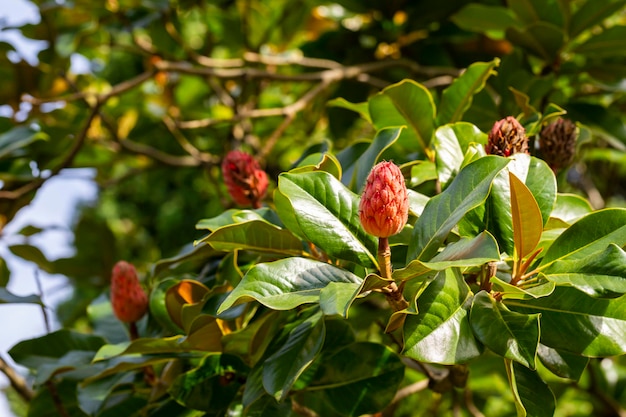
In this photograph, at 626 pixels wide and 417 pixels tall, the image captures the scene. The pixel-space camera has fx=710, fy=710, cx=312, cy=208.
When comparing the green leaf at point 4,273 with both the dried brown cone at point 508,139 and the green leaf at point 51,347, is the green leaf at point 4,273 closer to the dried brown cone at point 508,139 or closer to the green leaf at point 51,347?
the green leaf at point 51,347

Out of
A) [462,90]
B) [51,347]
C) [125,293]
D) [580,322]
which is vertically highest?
[462,90]

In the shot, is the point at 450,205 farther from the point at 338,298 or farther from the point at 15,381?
the point at 15,381

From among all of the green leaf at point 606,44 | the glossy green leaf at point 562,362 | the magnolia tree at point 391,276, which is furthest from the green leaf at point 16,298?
the green leaf at point 606,44

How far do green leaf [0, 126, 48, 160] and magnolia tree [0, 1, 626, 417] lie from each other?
14.7 inches

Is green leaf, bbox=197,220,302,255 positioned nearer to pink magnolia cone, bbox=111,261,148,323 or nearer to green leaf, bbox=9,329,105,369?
pink magnolia cone, bbox=111,261,148,323

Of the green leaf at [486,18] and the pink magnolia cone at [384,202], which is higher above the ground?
the pink magnolia cone at [384,202]

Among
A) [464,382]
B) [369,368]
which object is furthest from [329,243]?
[464,382]

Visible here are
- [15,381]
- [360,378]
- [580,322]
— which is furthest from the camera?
[15,381]

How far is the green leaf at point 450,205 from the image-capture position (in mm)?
689

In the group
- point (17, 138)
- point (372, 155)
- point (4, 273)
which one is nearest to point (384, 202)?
point (372, 155)

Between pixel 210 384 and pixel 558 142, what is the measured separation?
593 millimetres

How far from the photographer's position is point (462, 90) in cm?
106

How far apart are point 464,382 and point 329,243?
40 centimetres

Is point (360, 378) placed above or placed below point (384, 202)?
below
